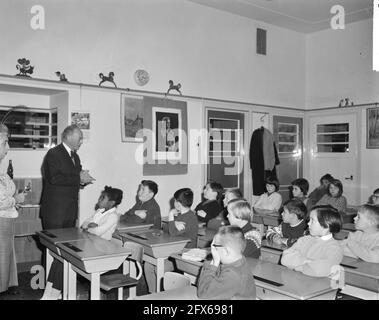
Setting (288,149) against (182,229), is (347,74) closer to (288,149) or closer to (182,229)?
(288,149)

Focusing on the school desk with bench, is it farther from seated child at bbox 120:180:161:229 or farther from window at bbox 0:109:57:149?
window at bbox 0:109:57:149

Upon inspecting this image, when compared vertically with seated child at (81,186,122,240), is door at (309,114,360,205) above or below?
above

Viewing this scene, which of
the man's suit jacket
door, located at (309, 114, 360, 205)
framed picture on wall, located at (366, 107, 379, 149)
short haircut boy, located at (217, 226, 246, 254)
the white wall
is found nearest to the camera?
short haircut boy, located at (217, 226, 246, 254)

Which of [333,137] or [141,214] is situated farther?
[333,137]

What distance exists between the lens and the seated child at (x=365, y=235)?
2.97m

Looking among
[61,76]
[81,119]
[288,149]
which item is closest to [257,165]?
[288,149]

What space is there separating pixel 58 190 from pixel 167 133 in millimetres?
1990

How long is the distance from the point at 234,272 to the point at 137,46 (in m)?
3.95

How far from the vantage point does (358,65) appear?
6703 mm

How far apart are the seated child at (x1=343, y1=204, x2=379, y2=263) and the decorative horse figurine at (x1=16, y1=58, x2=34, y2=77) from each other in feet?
11.8

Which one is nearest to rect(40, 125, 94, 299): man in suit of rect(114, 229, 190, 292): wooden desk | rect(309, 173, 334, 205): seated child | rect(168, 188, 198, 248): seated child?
rect(114, 229, 190, 292): wooden desk

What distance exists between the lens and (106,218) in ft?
12.3

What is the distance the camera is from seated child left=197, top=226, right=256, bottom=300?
217 centimetres

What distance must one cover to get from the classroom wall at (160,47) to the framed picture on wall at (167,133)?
1.16ft
